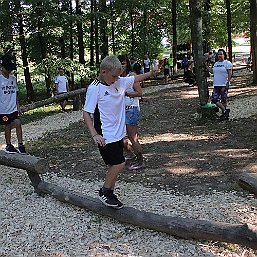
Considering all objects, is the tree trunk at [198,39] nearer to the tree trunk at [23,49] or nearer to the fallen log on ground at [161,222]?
the fallen log on ground at [161,222]

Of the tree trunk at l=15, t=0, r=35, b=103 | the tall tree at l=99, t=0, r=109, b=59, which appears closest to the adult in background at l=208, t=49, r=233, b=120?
the tree trunk at l=15, t=0, r=35, b=103

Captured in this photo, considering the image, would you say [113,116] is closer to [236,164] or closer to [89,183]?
[89,183]

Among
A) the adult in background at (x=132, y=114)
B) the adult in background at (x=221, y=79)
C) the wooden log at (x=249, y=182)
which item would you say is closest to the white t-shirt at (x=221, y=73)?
the adult in background at (x=221, y=79)

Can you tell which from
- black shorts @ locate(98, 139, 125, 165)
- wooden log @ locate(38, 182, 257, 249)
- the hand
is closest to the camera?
wooden log @ locate(38, 182, 257, 249)

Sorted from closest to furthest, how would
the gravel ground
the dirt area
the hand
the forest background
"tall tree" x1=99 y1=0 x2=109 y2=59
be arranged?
the gravel ground → the hand → the dirt area → the forest background → "tall tree" x1=99 y1=0 x2=109 y2=59

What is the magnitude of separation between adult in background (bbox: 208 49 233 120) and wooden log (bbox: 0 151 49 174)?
581 cm

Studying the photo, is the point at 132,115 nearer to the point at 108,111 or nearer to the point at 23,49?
the point at 108,111

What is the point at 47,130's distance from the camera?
39.3ft

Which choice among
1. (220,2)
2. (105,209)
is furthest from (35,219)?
(220,2)

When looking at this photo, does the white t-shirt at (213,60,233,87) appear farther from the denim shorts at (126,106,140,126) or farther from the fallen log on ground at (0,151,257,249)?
the fallen log on ground at (0,151,257,249)

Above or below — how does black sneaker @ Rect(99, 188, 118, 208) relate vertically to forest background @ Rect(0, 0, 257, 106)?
below

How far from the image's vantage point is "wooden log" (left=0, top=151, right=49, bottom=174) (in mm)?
5738

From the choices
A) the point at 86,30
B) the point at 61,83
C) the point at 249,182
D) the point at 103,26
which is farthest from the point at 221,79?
the point at 86,30

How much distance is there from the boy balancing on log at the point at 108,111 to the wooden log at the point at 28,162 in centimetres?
148
